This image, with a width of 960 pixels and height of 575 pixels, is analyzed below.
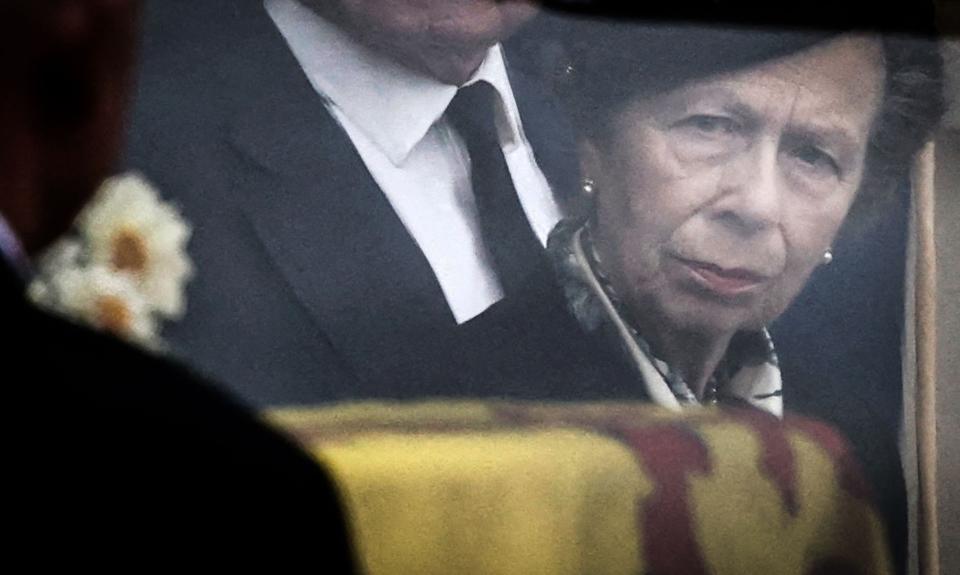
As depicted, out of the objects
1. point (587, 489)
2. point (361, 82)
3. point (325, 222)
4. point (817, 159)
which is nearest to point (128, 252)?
point (325, 222)

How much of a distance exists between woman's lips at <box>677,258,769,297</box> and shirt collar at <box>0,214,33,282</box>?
128cm

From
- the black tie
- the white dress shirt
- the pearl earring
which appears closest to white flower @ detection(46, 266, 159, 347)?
the white dress shirt

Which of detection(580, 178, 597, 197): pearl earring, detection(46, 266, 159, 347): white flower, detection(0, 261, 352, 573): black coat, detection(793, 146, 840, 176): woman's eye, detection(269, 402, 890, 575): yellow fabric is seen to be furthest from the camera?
detection(793, 146, 840, 176): woman's eye

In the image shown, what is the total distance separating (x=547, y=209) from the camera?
5.90ft

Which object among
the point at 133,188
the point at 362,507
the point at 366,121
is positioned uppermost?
the point at 366,121

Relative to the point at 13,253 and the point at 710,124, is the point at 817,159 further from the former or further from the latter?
the point at 13,253

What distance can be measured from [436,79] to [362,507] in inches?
21.1

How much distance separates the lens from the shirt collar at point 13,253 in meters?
0.67

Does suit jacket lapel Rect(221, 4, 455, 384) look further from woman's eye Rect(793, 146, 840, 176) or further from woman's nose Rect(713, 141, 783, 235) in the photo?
woman's eye Rect(793, 146, 840, 176)

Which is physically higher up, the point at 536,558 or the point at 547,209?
the point at 547,209

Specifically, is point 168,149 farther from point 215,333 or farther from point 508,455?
point 508,455

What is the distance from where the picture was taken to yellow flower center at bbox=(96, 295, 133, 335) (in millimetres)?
1478

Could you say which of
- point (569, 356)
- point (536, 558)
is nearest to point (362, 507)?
point (536, 558)

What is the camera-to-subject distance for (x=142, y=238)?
1.54 metres
